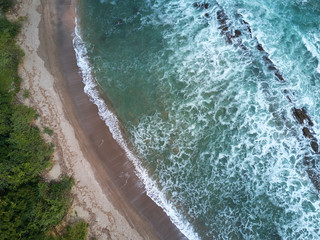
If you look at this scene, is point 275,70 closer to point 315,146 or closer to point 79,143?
point 315,146

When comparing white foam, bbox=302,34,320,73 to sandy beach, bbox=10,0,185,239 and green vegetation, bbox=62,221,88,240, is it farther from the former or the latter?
green vegetation, bbox=62,221,88,240

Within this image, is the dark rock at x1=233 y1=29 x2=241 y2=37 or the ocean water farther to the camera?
the dark rock at x1=233 y1=29 x2=241 y2=37

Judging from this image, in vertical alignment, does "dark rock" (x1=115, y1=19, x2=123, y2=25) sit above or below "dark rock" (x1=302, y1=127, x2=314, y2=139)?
above

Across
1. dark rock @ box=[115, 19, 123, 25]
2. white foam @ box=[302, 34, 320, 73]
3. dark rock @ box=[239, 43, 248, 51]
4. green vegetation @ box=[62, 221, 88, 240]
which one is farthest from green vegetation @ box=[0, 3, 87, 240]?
white foam @ box=[302, 34, 320, 73]

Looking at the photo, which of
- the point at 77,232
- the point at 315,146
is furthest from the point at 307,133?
the point at 77,232

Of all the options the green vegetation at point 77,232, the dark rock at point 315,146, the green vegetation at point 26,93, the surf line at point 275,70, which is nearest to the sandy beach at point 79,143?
the green vegetation at point 26,93

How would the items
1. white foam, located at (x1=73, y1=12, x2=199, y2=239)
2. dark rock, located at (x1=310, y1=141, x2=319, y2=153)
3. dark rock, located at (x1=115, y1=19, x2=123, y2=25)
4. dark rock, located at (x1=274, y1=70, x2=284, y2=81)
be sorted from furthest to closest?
dark rock, located at (x1=115, y1=19, x2=123, y2=25) → dark rock, located at (x1=274, y1=70, x2=284, y2=81) → dark rock, located at (x1=310, y1=141, x2=319, y2=153) → white foam, located at (x1=73, y1=12, x2=199, y2=239)

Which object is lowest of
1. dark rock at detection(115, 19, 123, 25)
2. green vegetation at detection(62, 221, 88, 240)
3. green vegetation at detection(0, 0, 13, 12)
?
green vegetation at detection(62, 221, 88, 240)

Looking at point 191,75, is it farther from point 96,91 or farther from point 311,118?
point 311,118

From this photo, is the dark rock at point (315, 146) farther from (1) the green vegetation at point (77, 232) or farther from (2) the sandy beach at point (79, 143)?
(1) the green vegetation at point (77, 232)
